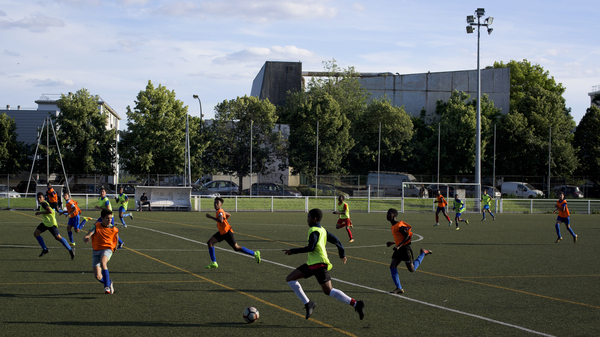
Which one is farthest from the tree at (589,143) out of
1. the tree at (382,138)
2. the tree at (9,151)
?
the tree at (9,151)

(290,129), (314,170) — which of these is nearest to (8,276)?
(314,170)

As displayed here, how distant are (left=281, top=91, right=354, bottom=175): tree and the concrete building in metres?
13.2

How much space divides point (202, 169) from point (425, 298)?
3553 cm

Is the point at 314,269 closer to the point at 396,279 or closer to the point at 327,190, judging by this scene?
the point at 396,279

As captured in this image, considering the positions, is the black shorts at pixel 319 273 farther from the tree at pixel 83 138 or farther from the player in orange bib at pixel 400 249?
the tree at pixel 83 138

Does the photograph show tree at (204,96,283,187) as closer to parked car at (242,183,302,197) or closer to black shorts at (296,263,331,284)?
parked car at (242,183,302,197)

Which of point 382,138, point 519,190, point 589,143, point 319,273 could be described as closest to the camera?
point 319,273

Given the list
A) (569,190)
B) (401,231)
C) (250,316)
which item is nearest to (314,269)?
(250,316)

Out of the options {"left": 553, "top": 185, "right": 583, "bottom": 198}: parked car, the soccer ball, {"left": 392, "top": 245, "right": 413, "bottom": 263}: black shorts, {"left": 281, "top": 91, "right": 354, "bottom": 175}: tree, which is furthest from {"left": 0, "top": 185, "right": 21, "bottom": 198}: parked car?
{"left": 553, "top": 185, "right": 583, "bottom": 198}: parked car

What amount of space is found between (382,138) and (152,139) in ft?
70.3

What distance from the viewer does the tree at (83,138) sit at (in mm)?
41031

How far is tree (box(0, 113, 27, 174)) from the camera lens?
141ft

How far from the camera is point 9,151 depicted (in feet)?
144

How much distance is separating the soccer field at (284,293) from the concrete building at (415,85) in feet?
144
